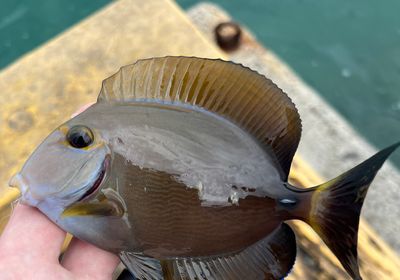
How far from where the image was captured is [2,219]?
2.05 m

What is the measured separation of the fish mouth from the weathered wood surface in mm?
759

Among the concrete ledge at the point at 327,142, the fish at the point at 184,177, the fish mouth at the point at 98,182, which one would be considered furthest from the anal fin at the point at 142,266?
the concrete ledge at the point at 327,142

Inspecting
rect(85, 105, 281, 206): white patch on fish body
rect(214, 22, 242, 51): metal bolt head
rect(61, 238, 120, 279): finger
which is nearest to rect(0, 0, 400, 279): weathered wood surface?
rect(214, 22, 242, 51): metal bolt head

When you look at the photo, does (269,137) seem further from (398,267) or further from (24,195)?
(398,267)

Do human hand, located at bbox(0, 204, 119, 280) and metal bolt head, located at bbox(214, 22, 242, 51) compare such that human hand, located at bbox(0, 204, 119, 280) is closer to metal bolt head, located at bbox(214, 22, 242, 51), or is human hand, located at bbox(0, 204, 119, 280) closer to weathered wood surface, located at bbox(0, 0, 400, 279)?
weathered wood surface, located at bbox(0, 0, 400, 279)

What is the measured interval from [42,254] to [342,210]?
3.12 ft

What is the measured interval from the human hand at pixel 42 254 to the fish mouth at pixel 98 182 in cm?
20

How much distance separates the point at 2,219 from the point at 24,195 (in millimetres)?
614

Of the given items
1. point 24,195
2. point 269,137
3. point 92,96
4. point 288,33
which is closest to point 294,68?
point 288,33

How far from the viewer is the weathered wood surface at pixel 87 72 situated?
223cm

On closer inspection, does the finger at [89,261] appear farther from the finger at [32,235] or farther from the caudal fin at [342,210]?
the caudal fin at [342,210]

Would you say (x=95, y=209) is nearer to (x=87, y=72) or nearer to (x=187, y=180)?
(x=187, y=180)

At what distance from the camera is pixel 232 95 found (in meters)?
1.54

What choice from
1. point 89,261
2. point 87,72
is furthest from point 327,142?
point 89,261
